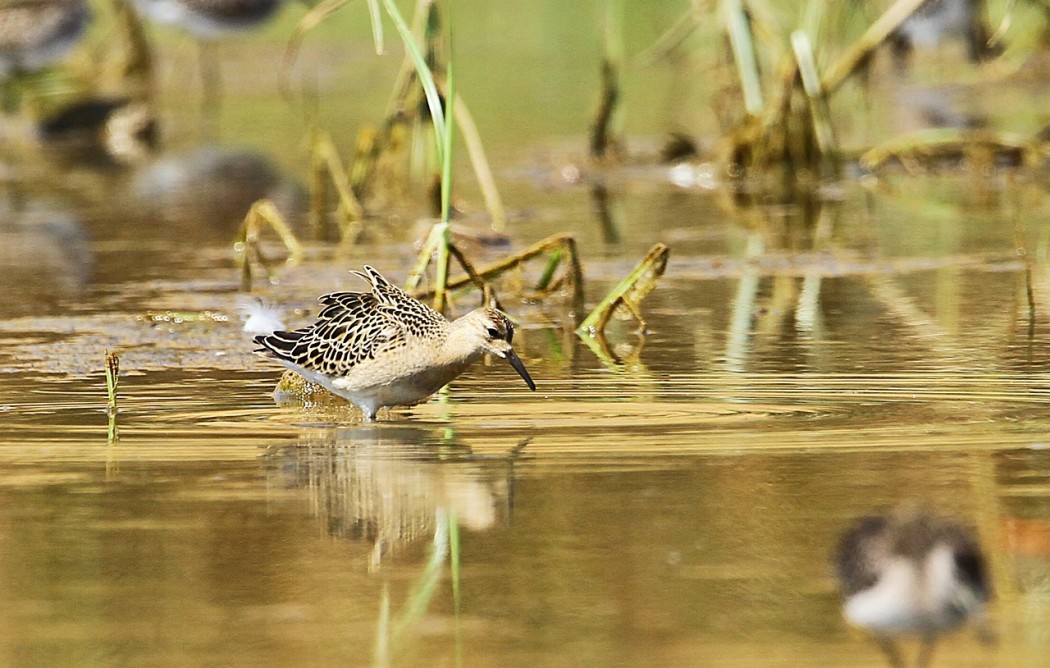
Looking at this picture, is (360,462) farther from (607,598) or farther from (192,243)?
(192,243)

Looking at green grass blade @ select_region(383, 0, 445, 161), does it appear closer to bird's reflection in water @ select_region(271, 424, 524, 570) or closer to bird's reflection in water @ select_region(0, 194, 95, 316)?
bird's reflection in water @ select_region(271, 424, 524, 570)

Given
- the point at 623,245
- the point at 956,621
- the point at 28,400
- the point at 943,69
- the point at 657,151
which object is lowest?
the point at 956,621

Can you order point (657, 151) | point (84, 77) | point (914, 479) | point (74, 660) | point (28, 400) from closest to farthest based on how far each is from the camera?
point (74, 660) < point (914, 479) < point (28, 400) < point (657, 151) < point (84, 77)

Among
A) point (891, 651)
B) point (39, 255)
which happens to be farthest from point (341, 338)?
point (39, 255)

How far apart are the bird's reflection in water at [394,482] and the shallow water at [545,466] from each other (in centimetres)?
2

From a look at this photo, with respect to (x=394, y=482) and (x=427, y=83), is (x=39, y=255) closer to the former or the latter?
(x=427, y=83)

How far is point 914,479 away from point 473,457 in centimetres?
140

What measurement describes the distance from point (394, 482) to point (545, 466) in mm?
483

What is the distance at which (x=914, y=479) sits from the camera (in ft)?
19.9

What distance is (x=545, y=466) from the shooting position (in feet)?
20.9

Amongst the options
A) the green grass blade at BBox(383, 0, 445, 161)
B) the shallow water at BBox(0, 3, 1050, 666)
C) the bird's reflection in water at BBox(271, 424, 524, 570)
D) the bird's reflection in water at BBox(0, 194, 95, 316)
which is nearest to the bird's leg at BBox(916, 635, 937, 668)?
the shallow water at BBox(0, 3, 1050, 666)

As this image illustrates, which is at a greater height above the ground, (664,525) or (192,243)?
(192,243)

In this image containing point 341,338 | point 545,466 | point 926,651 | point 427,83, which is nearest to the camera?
point 926,651

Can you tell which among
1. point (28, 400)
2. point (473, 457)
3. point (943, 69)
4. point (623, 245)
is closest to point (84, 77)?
point (943, 69)
